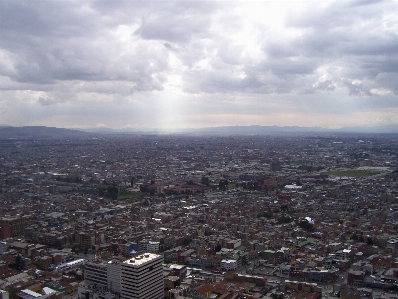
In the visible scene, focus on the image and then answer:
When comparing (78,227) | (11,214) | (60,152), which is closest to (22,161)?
(60,152)

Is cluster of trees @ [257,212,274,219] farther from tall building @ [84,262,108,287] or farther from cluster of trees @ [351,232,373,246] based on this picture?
tall building @ [84,262,108,287]

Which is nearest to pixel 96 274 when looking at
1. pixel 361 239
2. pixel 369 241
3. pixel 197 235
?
pixel 197 235

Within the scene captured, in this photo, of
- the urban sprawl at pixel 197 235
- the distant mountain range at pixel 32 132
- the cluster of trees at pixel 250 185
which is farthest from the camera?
the distant mountain range at pixel 32 132

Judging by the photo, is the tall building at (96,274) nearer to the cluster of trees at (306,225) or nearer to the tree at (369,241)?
the cluster of trees at (306,225)

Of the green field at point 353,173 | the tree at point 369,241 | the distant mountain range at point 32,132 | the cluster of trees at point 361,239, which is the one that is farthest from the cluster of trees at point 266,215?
the distant mountain range at point 32,132

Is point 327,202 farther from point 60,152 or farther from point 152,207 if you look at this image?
point 60,152

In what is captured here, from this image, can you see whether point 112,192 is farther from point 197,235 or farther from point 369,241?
point 369,241

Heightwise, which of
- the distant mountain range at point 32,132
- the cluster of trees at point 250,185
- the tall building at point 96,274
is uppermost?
the distant mountain range at point 32,132

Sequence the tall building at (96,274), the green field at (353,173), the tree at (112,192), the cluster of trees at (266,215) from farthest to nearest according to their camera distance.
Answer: the green field at (353,173) → the tree at (112,192) → the cluster of trees at (266,215) → the tall building at (96,274)
